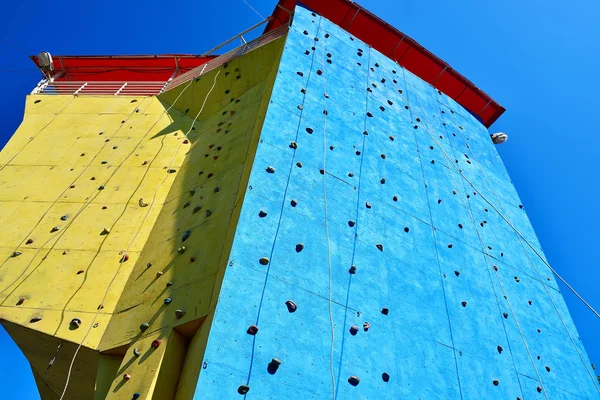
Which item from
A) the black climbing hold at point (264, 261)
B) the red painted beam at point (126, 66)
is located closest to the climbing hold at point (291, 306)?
the black climbing hold at point (264, 261)

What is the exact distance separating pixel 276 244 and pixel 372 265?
3.48 feet

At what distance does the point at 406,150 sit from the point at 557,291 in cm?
294

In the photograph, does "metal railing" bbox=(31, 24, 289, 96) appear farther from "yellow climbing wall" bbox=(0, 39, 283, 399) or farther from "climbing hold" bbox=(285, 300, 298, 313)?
"climbing hold" bbox=(285, 300, 298, 313)

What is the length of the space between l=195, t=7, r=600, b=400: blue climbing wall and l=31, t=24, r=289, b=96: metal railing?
901 mm

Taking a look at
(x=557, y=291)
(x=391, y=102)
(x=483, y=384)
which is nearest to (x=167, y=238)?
(x=483, y=384)

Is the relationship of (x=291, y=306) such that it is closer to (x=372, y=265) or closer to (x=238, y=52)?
(x=372, y=265)

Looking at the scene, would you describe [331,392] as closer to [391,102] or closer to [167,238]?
[167,238]

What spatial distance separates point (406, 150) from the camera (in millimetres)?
6207

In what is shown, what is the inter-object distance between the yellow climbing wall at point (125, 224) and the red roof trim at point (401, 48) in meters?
1.98

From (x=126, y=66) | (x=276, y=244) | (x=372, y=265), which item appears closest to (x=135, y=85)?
(x=126, y=66)

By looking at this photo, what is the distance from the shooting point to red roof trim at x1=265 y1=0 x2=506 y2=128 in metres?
7.93

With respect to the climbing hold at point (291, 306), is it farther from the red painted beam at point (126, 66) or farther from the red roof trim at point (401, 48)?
the red painted beam at point (126, 66)

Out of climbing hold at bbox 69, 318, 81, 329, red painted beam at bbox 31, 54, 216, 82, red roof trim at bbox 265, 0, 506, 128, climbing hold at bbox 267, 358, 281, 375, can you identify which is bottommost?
red painted beam at bbox 31, 54, 216, 82

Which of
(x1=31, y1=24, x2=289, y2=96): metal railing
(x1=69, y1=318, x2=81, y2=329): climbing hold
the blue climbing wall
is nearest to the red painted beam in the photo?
(x1=31, y1=24, x2=289, y2=96): metal railing
